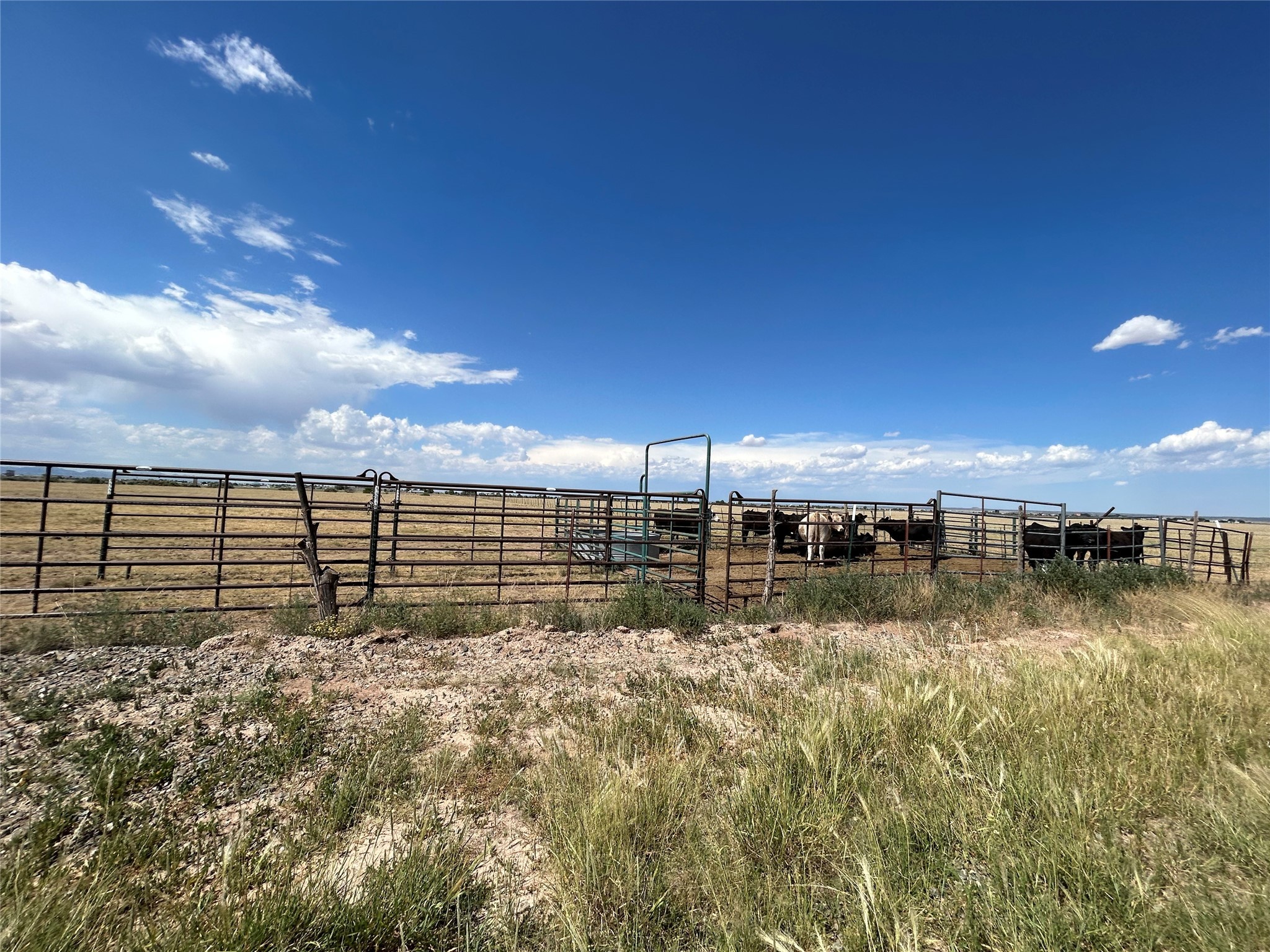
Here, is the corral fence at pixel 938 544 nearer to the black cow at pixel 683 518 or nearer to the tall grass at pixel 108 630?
the black cow at pixel 683 518

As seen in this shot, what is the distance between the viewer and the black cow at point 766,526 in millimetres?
9672

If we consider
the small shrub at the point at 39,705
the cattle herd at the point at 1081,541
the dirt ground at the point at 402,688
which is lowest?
the dirt ground at the point at 402,688

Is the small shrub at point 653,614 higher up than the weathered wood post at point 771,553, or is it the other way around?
the weathered wood post at point 771,553

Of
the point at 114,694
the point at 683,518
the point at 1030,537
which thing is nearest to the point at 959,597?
the point at 683,518

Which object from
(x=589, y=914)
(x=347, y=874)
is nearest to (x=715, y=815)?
(x=589, y=914)

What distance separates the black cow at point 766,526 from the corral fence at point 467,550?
142mm

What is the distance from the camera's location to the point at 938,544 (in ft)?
39.2

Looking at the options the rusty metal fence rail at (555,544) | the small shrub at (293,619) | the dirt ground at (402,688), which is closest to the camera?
the dirt ground at (402,688)

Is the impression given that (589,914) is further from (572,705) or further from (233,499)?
(233,499)

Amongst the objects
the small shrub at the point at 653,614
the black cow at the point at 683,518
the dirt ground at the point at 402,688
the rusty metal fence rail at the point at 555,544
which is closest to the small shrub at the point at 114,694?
the dirt ground at the point at 402,688

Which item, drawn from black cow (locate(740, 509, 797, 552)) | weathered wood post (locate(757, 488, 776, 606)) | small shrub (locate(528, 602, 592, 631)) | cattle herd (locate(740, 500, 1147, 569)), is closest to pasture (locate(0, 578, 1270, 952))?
small shrub (locate(528, 602, 592, 631))

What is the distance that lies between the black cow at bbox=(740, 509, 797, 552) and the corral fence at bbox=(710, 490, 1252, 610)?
7cm

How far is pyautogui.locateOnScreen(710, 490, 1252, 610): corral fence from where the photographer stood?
10.8 m

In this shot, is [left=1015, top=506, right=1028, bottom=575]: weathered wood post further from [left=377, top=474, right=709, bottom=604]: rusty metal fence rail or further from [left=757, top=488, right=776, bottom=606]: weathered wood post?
[left=377, top=474, right=709, bottom=604]: rusty metal fence rail
